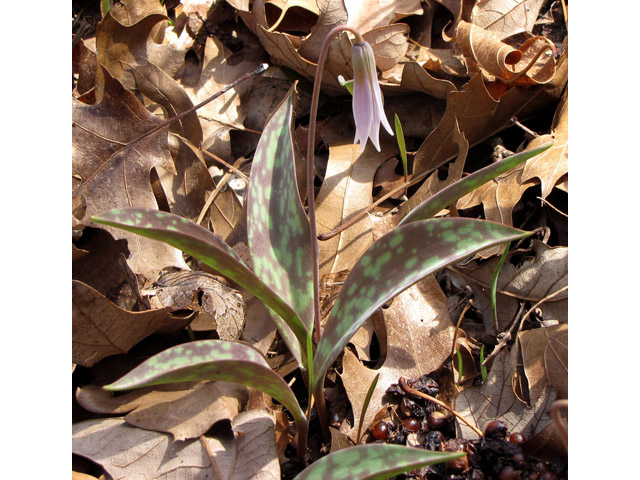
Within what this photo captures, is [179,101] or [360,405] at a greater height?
[179,101]

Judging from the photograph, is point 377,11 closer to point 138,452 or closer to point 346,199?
point 346,199

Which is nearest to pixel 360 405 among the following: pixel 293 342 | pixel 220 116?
pixel 293 342

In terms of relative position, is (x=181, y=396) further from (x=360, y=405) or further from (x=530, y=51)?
(x=530, y=51)

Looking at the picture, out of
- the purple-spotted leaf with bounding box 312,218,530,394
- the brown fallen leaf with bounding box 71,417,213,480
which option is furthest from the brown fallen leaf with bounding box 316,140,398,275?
the brown fallen leaf with bounding box 71,417,213,480

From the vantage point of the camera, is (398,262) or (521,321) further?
(521,321)

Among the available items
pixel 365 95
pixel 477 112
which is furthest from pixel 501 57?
pixel 365 95
